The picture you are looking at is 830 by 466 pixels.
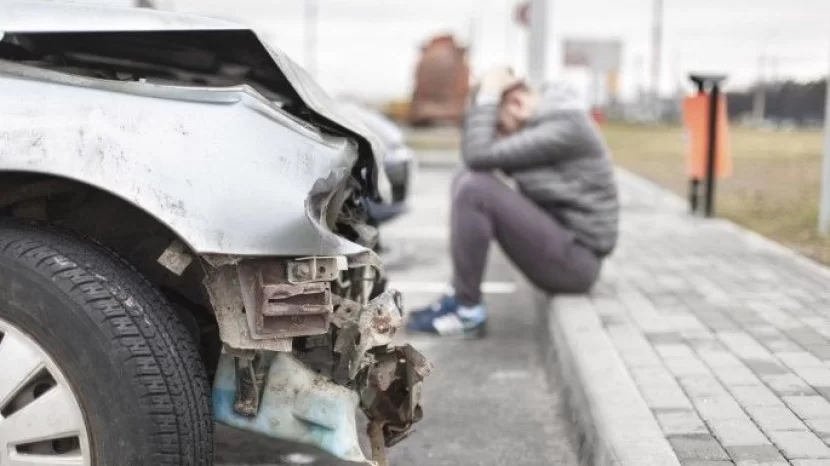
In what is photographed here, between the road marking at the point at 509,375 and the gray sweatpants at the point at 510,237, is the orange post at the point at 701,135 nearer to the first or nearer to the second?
the gray sweatpants at the point at 510,237

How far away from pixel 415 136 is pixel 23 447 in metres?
28.8

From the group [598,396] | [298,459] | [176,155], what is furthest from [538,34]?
[176,155]

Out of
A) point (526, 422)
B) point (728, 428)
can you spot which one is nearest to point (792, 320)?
point (526, 422)

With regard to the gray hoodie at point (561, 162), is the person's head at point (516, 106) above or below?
above

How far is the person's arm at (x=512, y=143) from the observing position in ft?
17.3

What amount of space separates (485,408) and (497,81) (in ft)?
6.05

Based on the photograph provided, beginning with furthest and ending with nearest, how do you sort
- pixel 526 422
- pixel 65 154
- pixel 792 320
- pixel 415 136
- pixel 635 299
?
pixel 415 136, pixel 635 299, pixel 792 320, pixel 526 422, pixel 65 154

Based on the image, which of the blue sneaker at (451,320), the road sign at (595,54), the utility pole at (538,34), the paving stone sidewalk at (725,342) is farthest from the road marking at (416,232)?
the road sign at (595,54)

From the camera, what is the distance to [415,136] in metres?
31.2

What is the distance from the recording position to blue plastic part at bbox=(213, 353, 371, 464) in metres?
2.79

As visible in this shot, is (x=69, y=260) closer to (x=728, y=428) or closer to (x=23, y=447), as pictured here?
(x=23, y=447)

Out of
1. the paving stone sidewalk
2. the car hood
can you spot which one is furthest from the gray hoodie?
the car hood

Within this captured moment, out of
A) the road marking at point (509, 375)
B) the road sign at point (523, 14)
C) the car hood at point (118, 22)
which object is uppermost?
the road sign at point (523, 14)

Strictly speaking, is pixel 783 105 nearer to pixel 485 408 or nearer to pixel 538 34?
pixel 538 34
